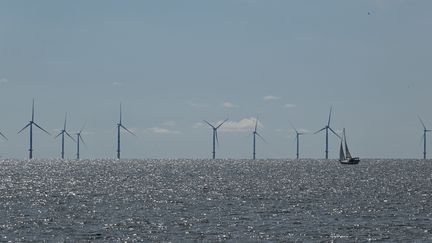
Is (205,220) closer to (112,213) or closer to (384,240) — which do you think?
(112,213)

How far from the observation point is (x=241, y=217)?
102 metres

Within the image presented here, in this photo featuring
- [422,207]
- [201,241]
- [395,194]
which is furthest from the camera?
[395,194]

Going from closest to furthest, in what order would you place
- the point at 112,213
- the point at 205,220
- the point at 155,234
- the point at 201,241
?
the point at 201,241 < the point at 155,234 < the point at 205,220 < the point at 112,213

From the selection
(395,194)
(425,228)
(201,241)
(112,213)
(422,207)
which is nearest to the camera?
(201,241)

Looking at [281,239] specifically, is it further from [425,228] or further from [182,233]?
[425,228]

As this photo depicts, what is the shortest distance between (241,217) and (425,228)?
2239 cm

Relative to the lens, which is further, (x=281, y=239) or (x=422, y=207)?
(x=422, y=207)

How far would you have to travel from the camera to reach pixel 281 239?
3196 inches

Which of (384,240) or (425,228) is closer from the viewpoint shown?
(384,240)

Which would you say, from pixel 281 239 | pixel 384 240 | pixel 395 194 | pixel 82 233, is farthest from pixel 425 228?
pixel 395 194

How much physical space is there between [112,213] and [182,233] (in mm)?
25076

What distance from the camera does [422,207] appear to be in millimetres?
118500

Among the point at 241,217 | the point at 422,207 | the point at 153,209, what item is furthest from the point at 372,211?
the point at 153,209

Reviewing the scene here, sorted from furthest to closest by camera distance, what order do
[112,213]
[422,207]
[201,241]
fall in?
1. [422,207]
2. [112,213]
3. [201,241]
